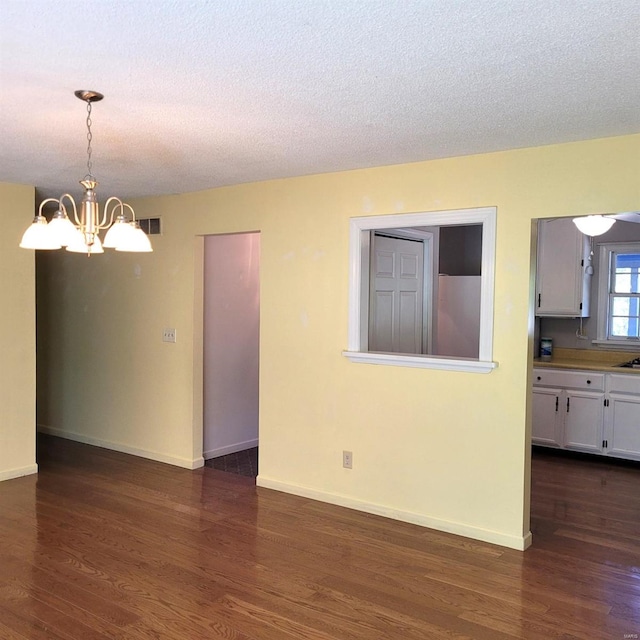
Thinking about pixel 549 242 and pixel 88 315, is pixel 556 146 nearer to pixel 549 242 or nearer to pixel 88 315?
pixel 549 242

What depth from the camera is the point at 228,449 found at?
5.82 meters

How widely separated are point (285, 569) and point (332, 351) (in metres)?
1.54

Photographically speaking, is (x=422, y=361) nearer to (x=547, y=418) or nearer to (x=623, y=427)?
(x=547, y=418)

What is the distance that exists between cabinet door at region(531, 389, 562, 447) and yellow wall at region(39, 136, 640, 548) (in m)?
2.17

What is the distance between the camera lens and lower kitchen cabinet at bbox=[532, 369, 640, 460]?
5.37 meters

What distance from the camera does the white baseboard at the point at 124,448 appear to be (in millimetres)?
5293

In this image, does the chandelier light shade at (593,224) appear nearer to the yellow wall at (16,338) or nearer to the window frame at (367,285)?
the window frame at (367,285)

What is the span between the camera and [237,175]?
445 centimetres

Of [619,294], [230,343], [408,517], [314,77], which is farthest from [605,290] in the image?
[314,77]

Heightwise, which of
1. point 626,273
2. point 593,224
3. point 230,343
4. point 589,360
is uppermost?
point 593,224

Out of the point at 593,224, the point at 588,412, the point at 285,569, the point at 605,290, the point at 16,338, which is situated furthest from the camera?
the point at 605,290

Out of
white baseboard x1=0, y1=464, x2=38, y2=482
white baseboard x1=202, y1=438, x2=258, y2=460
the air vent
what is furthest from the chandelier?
white baseboard x1=202, y1=438, x2=258, y2=460

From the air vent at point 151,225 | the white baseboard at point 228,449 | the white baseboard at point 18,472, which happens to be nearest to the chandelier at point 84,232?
the air vent at point 151,225

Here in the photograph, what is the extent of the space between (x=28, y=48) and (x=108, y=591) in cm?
241
